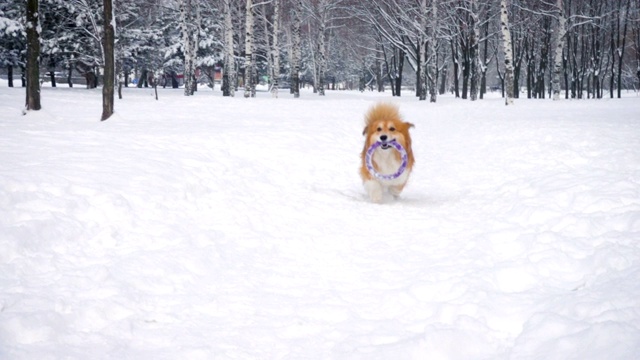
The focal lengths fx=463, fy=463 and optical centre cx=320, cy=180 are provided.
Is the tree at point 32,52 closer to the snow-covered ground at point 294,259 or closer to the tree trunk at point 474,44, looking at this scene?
the snow-covered ground at point 294,259

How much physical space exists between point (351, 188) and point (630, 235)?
4380mm

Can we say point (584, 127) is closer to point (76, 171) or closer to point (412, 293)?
point (412, 293)

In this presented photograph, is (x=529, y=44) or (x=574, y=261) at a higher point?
(x=529, y=44)

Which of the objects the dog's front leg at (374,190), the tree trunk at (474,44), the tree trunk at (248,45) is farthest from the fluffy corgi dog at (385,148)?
the tree trunk at (474,44)

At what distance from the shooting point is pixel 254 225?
513 centimetres

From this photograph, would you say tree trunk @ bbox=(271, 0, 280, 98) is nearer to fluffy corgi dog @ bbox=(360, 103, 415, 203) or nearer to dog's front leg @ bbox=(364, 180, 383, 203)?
fluffy corgi dog @ bbox=(360, 103, 415, 203)

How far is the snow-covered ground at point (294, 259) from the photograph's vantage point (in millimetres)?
2662

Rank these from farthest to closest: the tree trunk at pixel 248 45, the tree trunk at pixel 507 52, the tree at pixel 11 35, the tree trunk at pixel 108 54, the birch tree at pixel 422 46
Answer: the birch tree at pixel 422 46
the tree at pixel 11 35
the tree trunk at pixel 248 45
the tree trunk at pixel 507 52
the tree trunk at pixel 108 54

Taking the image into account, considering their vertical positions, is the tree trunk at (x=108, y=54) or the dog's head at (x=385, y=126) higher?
the tree trunk at (x=108, y=54)

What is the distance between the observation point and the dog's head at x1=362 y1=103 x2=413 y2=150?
632 centimetres

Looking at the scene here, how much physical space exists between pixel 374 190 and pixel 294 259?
2.65 m

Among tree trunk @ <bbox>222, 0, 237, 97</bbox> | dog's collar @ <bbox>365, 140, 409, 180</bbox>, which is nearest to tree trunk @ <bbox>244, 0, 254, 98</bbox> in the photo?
tree trunk @ <bbox>222, 0, 237, 97</bbox>

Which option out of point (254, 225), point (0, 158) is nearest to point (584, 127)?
point (254, 225)

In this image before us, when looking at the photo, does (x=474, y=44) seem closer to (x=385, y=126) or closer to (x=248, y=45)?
(x=248, y=45)
